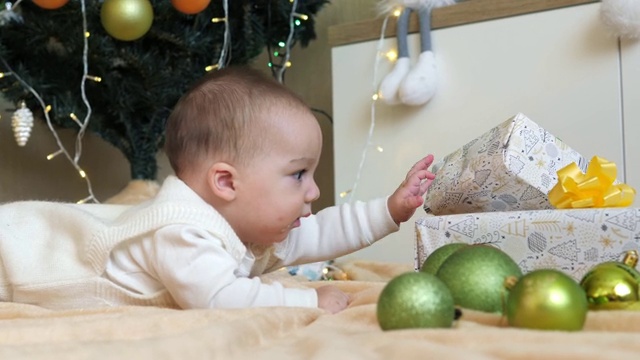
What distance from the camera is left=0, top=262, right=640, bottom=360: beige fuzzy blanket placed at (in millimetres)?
509

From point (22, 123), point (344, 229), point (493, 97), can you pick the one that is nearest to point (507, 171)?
point (344, 229)

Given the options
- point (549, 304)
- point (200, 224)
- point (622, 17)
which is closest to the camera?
point (549, 304)

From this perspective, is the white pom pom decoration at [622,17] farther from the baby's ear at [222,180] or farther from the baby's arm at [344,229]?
the baby's ear at [222,180]

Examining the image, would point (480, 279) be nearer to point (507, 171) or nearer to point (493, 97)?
point (507, 171)

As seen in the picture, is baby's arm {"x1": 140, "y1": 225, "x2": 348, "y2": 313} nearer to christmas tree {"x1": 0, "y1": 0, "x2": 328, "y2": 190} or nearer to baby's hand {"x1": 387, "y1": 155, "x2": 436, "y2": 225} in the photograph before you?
baby's hand {"x1": 387, "y1": 155, "x2": 436, "y2": 225}

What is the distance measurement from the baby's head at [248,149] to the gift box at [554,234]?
211 millimetres

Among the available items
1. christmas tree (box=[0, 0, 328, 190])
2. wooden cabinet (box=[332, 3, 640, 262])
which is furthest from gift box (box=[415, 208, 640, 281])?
christmas tree (box=[0, 0, 328, 190])

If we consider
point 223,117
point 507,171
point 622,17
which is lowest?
point 507,171

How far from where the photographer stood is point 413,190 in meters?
1.08

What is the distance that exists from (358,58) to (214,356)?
1337mm

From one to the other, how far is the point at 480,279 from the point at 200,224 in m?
0.36

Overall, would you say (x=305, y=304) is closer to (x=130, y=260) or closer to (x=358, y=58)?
(x=130, y=260)

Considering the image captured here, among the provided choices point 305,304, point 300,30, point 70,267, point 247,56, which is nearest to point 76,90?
point 247,56

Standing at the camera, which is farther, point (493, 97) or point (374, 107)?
point (374, 107)
